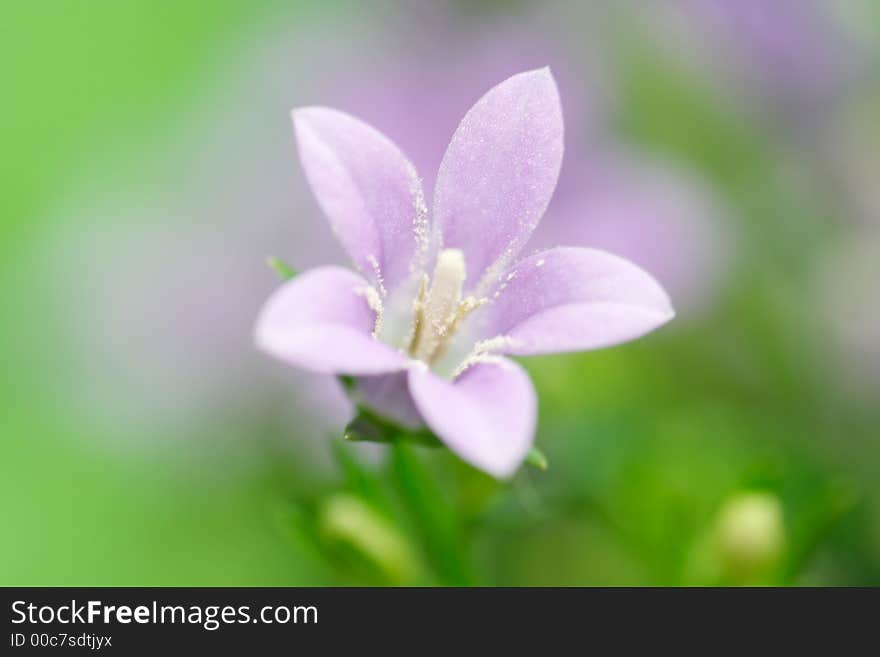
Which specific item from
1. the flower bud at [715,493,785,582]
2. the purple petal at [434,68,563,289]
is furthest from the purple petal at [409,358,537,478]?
the flower bud at [715,493,785,582]

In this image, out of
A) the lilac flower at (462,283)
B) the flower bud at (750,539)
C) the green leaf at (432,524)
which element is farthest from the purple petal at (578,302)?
the flower bud at (750,539)

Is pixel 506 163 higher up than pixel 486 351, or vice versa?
pixel 506 163

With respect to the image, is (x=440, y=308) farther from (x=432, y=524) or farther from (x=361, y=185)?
(x=432, y=524)

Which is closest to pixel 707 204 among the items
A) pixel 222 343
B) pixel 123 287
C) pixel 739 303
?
pixel 739 303

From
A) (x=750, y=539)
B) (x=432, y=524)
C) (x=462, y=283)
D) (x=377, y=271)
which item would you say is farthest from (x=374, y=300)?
(x=750, y=539)

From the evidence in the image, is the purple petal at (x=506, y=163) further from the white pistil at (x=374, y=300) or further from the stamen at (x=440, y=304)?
the white pistil at (x=374, y=300)

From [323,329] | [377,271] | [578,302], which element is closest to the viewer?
[323,329]

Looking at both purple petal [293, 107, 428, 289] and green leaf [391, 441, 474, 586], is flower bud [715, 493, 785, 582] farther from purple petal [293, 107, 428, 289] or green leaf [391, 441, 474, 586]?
purple petal [293, 107, 428, 289]
